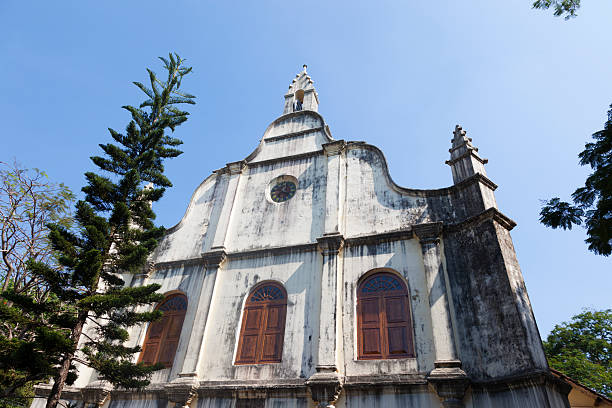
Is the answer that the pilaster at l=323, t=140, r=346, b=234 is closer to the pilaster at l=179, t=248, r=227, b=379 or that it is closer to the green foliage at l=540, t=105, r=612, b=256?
the pilaster at l=179, t=248, r=227, b=379

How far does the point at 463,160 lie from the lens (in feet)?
34.7

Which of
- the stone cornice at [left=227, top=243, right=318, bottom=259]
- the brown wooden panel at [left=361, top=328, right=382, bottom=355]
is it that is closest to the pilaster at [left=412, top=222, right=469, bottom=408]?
the brown wooden panel at [left=361, top=328, right=382, bottom=355]

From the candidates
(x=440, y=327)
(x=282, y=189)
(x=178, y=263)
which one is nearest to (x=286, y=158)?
(x=282, y=189)

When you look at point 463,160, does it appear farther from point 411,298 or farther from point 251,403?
point 251,403

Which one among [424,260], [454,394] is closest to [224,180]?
[424,260]

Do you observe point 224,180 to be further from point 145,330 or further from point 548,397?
point 548,397

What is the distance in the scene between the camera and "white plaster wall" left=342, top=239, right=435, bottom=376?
8070mm

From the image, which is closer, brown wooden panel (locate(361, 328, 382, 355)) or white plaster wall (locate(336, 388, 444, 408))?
white plaster wall (locate(336, 388, 444, 408))

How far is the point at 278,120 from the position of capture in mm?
15008

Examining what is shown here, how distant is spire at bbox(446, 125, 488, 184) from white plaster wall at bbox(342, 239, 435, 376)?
249cm

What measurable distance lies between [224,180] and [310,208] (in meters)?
3.99

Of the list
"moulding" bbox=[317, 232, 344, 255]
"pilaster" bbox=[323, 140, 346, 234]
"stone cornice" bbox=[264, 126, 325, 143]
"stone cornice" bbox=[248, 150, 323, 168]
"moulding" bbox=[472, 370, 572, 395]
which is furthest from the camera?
"stone cornice" bbox=[264, 126, 325, 143]

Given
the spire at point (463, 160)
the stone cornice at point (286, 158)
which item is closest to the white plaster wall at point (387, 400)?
the spire at point (463, 160)

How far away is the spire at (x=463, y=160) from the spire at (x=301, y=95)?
6678 mm
